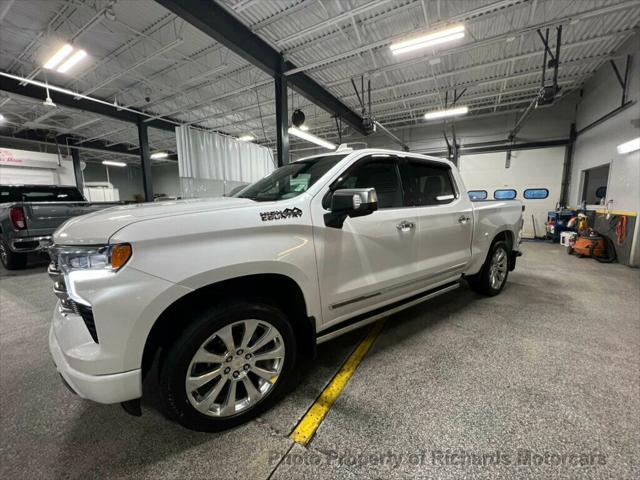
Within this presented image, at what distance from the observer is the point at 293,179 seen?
2412 mm

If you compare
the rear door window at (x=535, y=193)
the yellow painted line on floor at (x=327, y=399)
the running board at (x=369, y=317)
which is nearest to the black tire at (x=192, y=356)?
the yellow painted line on floor at (x=327, y=399)

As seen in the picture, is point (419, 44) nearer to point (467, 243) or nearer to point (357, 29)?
point (357, 29)

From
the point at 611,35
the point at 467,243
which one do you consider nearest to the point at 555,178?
the point at 611,35

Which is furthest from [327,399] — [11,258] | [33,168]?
[33,168]

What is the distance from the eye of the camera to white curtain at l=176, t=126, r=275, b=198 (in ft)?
28.9

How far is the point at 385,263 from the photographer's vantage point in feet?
7.17

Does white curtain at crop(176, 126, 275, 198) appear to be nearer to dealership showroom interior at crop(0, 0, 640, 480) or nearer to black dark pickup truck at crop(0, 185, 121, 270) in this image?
dealership showroom interior at crop(0, 0, 640, 480)

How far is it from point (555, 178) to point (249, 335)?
13863 millimetres

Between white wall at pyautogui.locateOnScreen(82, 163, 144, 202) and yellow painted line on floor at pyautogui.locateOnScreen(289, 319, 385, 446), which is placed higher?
white wall at pyautogui.locateOnScreen(82, 163, 144, 202)

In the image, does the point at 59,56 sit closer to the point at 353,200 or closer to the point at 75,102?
the point at 75,102

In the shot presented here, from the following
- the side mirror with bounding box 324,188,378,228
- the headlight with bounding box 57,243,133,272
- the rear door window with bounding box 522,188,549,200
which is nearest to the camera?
the headlight with bounding box 57,243,133,272

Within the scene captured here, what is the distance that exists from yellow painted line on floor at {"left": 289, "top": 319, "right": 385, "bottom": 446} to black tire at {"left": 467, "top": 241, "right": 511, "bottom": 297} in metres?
1.93

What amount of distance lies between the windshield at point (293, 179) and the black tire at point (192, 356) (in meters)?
0.93

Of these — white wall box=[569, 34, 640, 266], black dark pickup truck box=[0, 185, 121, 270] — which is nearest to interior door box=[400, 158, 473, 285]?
black dark pickup truck box=[0, 185, 121, 270]
